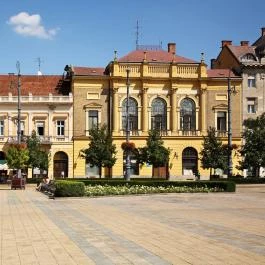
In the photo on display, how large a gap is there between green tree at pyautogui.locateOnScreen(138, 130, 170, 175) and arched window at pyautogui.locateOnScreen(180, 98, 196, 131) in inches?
286

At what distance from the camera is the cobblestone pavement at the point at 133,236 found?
11352 millimetres

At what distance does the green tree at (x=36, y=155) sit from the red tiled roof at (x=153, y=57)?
48.1 feet

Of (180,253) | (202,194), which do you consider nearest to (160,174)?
(202,194)

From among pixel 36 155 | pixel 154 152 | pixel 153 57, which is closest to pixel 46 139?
pixel 36 155

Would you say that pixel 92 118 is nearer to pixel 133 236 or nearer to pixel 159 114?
pixel 159 114

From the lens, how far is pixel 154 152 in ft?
204

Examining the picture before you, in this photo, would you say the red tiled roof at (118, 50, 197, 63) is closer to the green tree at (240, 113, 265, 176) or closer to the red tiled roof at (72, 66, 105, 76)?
the red tiled roof at (72, 66, 105, 76)

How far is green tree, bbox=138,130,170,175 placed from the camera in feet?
203

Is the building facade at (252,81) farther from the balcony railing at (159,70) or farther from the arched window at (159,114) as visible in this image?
the arched window at (159,114)

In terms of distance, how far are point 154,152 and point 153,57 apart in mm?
14943

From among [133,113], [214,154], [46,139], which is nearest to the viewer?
[214,154]

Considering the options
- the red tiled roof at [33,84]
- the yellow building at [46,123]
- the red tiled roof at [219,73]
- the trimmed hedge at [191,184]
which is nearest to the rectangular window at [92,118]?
the yellow building at [46,123]

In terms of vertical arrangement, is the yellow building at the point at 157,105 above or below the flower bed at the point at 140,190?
above

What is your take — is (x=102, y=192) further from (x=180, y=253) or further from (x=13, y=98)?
(x=13, y=98)
